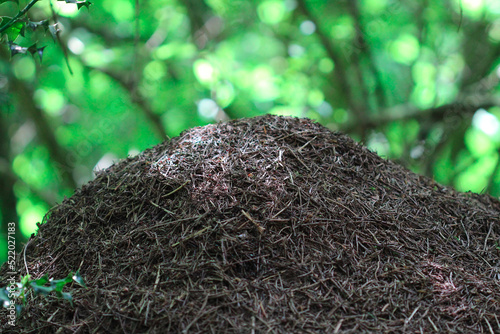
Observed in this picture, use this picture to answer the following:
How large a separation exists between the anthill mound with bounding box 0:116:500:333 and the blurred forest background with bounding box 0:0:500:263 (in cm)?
404

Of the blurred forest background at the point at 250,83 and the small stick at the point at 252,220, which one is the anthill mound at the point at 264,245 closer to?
the small stick at the point at 252,220

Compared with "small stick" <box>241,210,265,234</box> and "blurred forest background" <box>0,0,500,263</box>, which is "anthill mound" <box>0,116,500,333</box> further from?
"blurred forest background" <box>0,0,500,263</box>

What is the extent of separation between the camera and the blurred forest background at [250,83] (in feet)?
21.7

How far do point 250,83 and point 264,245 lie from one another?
5.82m

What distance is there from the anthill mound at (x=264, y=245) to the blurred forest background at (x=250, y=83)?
404cm

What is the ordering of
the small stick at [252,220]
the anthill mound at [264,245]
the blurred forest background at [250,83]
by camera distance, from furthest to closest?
the blurred forest background at [250,83] → the small stick at [252,220] → the anthill mound at [264,245]

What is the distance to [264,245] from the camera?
2148 mm

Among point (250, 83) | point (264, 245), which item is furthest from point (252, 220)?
point (250, 83)

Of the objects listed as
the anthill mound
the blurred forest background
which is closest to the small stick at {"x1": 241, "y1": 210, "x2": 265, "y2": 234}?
the anthill mound

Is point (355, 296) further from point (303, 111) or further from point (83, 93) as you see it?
point (83, 93)

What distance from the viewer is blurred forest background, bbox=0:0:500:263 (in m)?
6.63

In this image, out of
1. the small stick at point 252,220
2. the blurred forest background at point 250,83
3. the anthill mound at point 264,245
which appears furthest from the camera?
the blurred forest background at point 250,83

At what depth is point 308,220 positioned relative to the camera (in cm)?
230

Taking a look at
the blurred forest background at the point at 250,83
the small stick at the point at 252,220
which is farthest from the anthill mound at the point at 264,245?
the blurred forest background at the point at 250,83
